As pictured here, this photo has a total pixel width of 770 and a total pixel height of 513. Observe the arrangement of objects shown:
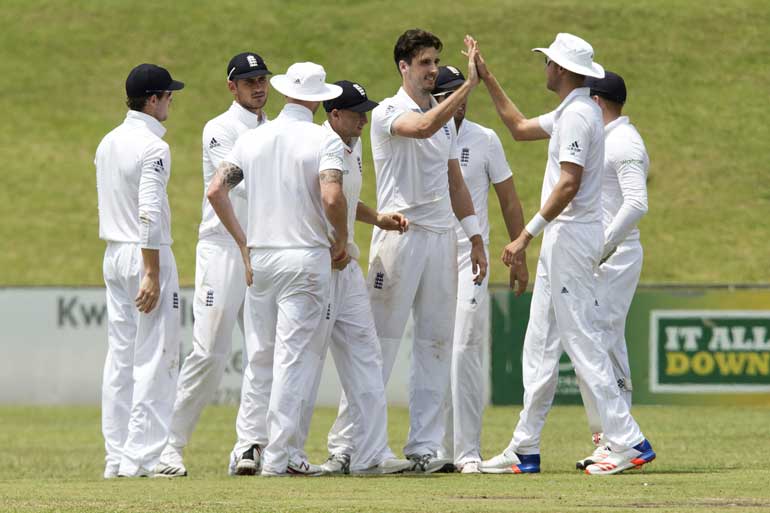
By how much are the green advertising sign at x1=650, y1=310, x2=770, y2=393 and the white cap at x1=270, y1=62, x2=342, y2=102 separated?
1000 cm

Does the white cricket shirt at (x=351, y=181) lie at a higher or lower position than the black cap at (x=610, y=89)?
lower

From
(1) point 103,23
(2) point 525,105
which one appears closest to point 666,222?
(2) point 525,105

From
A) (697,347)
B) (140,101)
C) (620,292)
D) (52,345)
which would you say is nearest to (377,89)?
(52,345)

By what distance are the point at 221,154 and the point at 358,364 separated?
174cm

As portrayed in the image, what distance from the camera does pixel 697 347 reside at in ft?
62.4

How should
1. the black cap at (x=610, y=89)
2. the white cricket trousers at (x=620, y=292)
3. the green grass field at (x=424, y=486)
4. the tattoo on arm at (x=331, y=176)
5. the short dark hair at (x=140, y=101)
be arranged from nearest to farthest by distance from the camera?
the green grass field at (x=424, y=486) < the tattoo on arm at (x=331, y=176) < the short dark hair at (x=140, y=101) < the black cap at (x=610, y=89) < the white cricket trousers at (x=620, y=292)

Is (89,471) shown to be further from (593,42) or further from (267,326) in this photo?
(593,42)

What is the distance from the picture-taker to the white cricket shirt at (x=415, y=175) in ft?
34.2

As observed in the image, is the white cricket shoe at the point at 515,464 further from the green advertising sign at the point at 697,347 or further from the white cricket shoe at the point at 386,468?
the green advertising sign at the point at 697,347

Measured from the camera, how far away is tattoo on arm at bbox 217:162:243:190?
9.97 m

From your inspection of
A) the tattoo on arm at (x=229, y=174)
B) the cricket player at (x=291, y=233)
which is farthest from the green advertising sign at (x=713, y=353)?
the tattoo on arm at (x=229, y=174)

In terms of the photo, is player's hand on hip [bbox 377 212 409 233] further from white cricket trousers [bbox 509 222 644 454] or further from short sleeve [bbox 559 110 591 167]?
short sleeve [bbox 559 110 591 167]

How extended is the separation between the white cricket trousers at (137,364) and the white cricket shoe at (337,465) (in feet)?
3.52

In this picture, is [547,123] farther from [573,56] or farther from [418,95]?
[418,95]
